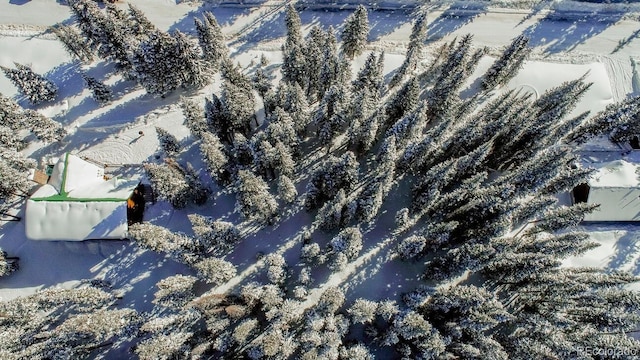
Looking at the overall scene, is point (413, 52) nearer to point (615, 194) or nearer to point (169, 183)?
point (615, 194)

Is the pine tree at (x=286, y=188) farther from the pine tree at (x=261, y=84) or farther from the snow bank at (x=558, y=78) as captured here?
the snow bank at (x=558, y=78)

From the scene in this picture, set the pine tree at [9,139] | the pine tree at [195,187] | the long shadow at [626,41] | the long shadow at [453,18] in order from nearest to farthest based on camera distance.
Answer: the pine tree at [195,187]
the pine tree at [9,139]
the long shadow at [626,41]
the long shadow at [453,18]

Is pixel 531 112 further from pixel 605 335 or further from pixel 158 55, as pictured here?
pixel 158 55

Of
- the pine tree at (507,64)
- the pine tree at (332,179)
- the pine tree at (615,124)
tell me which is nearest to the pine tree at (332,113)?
the pine tree at (332,179)

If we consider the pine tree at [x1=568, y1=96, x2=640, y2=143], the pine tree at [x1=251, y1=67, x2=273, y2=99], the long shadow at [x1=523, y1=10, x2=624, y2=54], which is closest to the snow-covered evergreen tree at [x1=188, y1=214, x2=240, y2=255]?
the pine tree at [x1=251, y1=67, x2=273, y2=99]

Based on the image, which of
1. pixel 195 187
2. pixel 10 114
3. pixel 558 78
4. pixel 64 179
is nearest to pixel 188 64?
pixel 195 187

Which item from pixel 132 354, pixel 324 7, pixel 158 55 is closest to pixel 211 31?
pixel 158 55

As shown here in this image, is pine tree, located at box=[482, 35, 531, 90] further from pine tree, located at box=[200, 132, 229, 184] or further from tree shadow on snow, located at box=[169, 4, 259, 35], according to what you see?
tree shadow on snow, located at box=[169, 4, 259, 35]
